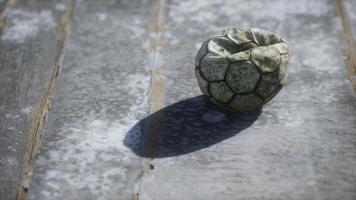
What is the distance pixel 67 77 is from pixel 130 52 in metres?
0.41

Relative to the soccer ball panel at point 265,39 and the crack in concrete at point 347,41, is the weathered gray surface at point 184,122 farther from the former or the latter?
the soccer ball panel at point 265,39

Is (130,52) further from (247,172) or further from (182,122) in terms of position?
(247,172)

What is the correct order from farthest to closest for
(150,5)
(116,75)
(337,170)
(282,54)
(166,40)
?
(150,5), (166,40), (116,75), (282,54), (337,170)

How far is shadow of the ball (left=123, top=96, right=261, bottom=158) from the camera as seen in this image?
2.99m

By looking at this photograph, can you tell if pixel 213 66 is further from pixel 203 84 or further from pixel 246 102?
pixel 246 102

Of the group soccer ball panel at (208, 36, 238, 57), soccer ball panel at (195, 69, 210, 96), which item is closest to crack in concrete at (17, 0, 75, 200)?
soccer ball panel at (195, 69, 210, 96)

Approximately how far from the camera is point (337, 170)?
9.21ft

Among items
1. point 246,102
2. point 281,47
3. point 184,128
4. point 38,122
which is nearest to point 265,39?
point 281,47

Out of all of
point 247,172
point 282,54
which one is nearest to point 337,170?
point 247,172

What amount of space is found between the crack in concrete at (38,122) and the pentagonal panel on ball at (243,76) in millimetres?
959

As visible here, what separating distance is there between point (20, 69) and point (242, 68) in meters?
1.35

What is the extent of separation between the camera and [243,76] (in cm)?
295

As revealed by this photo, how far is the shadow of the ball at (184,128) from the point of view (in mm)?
2986

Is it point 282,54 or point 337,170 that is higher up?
point 282,54
